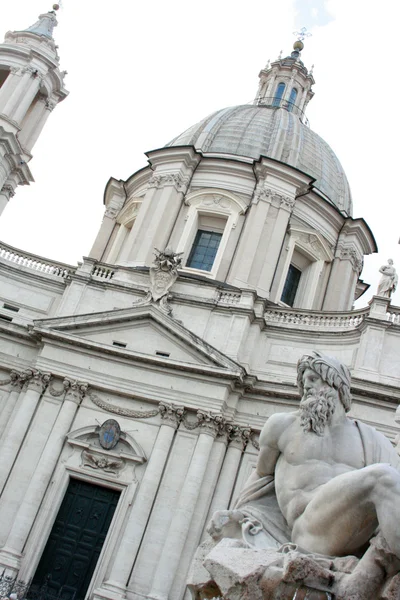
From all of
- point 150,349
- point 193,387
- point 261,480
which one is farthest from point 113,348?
point 261,480

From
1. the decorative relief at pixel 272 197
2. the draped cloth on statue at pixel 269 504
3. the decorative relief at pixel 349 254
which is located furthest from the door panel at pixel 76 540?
the draped cloth on statue at pixel 269 504

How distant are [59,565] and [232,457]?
572 cm

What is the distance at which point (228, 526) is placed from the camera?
376cm

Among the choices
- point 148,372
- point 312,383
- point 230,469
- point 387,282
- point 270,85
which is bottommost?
point 312,383

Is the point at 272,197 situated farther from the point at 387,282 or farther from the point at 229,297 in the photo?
the point at 387,282

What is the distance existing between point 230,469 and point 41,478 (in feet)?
18.1

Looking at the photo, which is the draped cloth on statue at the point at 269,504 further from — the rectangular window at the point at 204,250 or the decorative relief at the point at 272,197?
the decorative relief at the point at 272,197

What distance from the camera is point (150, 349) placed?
20750 millimetres

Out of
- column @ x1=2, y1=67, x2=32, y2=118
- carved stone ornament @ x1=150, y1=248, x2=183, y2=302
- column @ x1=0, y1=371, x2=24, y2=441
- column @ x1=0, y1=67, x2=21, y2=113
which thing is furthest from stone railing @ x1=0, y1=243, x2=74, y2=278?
column @ x1=0, y1=67, x2=21, y2=113

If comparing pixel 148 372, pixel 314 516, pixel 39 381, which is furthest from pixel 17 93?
pixel 314 516

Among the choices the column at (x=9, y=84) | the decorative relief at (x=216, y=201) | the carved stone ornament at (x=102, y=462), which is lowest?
the carved stone ornament at (x=102, y=462)

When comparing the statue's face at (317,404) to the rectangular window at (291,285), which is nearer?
the statue's face at (317,404)

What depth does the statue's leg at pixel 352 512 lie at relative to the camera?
2986 mm

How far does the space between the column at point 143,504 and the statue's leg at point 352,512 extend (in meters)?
15.4
